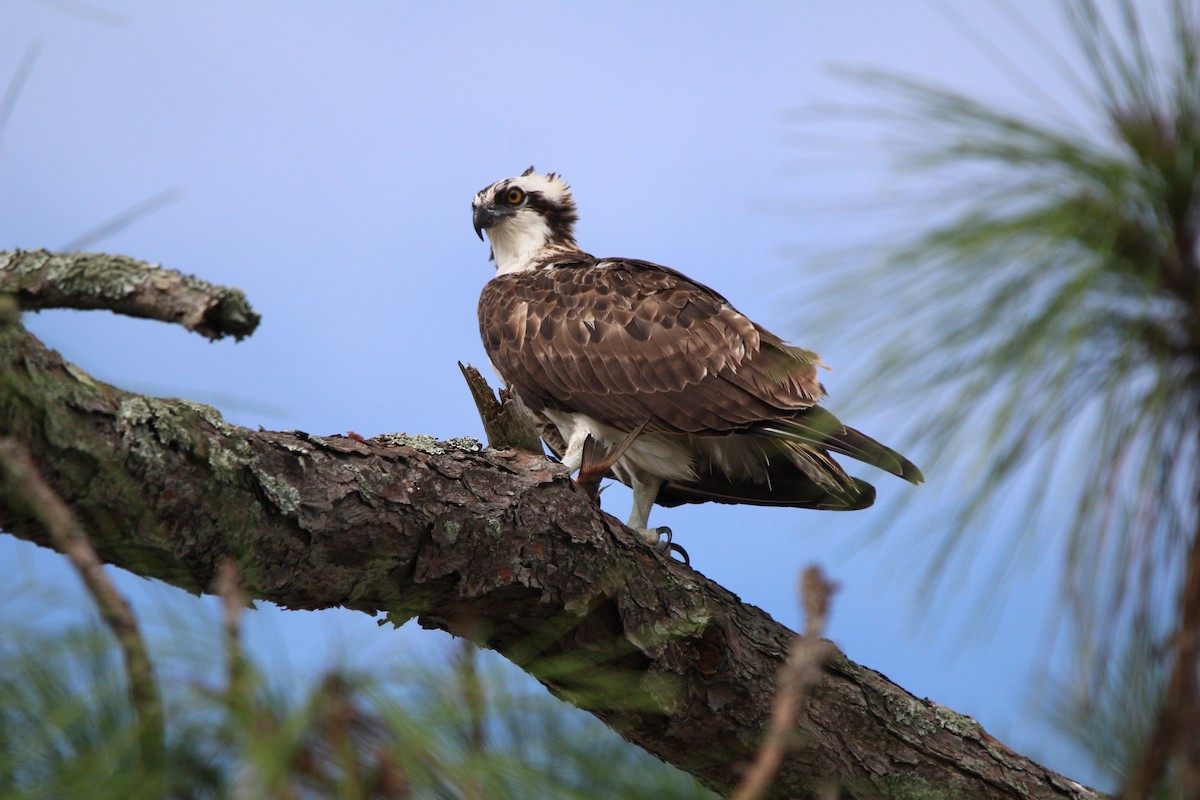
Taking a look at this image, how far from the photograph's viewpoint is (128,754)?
2.02 meters

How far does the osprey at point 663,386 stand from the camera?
586 cm

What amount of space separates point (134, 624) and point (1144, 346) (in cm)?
208

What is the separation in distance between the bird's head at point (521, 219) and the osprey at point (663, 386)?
2.72ft

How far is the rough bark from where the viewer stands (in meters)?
3.36

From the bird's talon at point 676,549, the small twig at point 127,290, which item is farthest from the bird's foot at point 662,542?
the small twig at point 127,290

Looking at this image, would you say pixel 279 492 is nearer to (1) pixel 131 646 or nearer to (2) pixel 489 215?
(1) pixel 131 646

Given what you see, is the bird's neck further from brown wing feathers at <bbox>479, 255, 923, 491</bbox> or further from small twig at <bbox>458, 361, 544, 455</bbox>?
small twig at <bbox>458, 361, 544, 455</bbox>

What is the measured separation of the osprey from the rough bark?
922 mm

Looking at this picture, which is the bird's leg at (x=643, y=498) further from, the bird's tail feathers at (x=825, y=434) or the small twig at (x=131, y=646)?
the small twig at (x=131, y=646)

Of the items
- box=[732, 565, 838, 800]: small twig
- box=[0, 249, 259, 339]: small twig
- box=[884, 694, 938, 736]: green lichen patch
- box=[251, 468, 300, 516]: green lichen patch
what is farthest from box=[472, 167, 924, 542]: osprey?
box=[732, 565, 838, 800]: small twig

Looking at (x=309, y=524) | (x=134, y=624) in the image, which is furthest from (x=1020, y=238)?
(x=309, y=524)

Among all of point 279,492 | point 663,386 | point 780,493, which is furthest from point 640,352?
point 279,492

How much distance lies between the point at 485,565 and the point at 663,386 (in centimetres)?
190

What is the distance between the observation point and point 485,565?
4363 mm
